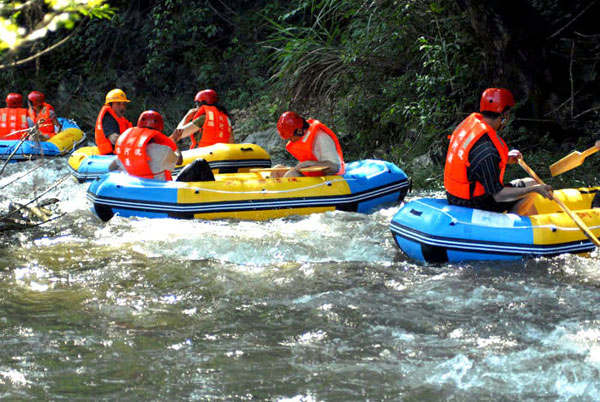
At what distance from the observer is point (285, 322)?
4766 millimetres

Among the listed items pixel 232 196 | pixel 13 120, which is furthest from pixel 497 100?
pixel 13 120

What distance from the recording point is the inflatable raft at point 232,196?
771 centimetres

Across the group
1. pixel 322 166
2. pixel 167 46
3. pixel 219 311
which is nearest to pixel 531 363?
pixel 219 311

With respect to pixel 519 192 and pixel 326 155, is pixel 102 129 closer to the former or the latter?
pixel 326 155

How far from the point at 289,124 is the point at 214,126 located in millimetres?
2738

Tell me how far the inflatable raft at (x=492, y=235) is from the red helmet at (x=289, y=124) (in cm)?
208

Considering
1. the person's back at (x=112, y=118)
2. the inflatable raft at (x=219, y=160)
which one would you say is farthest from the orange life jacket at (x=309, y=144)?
the person's back at (x=112, y=118)

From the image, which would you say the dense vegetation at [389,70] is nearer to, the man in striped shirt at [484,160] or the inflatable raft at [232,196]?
the inflatable raft at [232,196]

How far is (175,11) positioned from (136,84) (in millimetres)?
1698

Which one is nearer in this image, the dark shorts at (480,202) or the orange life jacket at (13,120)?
the dark shorts at (480,202)

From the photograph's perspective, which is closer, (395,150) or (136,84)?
Result: (395,150)

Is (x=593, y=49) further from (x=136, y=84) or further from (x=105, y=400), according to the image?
(x=136, y=84)

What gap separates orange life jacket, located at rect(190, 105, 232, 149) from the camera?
10133 millimetres

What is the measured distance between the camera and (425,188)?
31.3 feet
